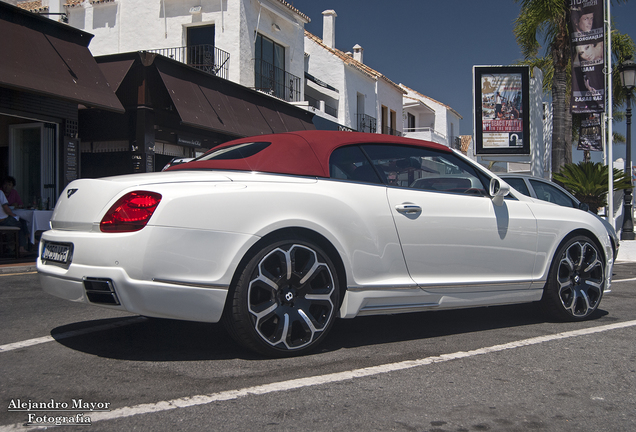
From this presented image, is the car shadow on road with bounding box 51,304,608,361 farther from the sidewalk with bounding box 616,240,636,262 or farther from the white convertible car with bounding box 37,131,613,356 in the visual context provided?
the sidewalk with bounding box 616,240,636,262

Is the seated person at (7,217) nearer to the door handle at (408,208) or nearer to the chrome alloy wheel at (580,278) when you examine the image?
the door handle at (408,208)

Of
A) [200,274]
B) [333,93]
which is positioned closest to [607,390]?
[200,274]

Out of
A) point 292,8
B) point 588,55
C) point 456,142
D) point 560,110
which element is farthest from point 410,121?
point 588,55

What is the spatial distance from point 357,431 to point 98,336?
2314mm

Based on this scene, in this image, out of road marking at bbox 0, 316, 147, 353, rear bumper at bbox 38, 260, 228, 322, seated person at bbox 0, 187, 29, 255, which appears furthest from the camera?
seated person at bbox 0, 187, 29, 255

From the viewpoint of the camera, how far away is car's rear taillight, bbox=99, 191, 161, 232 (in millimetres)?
3137

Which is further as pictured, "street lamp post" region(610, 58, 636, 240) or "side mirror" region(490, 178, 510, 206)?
"street lamp post" region(610, 58, 636, 240)

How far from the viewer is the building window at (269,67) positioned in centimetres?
2062

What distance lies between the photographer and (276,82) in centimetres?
2198

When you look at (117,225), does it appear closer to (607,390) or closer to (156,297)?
(156,297)

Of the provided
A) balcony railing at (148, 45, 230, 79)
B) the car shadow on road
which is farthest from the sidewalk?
balcony railing at (148, 45, 230, 79)

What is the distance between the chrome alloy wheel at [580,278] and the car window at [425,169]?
1.01 meters

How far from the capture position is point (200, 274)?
124 inches

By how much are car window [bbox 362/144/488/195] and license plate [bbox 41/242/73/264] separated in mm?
2041
